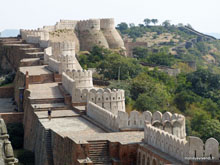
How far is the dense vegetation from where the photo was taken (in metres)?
53.1

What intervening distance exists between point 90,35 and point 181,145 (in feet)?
178

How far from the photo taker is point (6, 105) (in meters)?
50.0

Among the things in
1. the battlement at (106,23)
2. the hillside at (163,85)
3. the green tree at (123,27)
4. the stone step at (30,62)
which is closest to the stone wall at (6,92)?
the stone step at (30,62)

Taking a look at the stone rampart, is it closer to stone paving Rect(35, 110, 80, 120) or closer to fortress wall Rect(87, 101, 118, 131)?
fortress wall Rect(87, 101, 118, 131)

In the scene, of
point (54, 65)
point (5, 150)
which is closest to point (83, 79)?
point (54, 65)

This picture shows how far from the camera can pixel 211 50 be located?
127 m

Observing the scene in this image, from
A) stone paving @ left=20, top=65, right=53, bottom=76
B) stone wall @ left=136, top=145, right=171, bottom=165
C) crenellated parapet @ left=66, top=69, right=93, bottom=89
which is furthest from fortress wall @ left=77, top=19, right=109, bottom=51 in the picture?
stone wall @ left=136, top=145, right=171, bottom=165

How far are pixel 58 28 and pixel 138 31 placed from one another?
2490 inches

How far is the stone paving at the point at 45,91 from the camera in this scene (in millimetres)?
41703

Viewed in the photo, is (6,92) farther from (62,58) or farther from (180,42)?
(180,42)

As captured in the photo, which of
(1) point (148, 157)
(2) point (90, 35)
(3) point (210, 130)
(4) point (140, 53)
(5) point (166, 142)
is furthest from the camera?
(4) point (140, 53)

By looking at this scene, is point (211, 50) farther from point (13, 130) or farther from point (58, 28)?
point (13, 130)

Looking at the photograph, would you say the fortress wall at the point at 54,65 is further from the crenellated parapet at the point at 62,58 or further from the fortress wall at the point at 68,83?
the fortress wall at the point at 68,83

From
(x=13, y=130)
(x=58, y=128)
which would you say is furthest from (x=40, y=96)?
(x=58, y=128)
